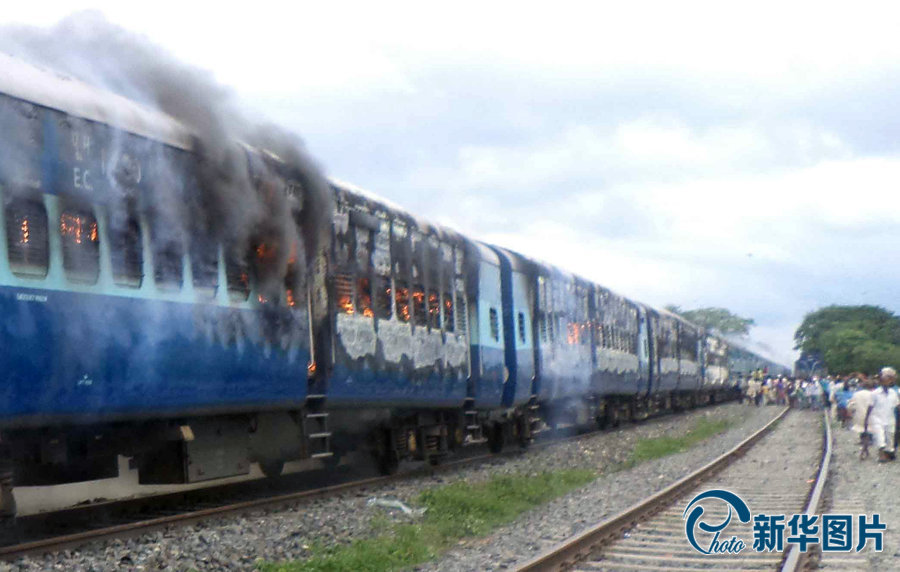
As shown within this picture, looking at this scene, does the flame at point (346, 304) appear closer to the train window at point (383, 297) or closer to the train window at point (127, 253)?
the train window at point (383, 297)

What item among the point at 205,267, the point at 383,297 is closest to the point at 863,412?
the point at 383,297

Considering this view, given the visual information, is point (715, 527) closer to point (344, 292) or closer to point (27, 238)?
point (344, 292)


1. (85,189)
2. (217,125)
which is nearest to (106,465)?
(85,189)

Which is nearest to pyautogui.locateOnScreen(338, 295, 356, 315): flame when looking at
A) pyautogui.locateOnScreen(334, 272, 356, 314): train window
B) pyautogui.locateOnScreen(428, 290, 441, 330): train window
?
pyautogui.locateOnScreen(334, 272, 356, 314): train window

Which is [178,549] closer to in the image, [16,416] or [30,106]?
[16,416]

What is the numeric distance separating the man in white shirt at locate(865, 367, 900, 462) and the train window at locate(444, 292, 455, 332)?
21.2ft

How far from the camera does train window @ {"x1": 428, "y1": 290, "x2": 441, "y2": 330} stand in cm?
1400

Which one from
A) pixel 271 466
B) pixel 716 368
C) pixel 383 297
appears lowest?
pixel 271 466

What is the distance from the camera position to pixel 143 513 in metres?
9.69

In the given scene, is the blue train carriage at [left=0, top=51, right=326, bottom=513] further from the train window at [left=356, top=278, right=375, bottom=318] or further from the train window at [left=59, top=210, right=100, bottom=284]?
the train window at [left=356, top=278, right=375, bottom=318]

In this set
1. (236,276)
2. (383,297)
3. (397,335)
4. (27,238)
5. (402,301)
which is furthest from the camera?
(402,301)

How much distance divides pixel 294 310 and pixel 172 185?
7.34ft

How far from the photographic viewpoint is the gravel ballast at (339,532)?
24.3 feet

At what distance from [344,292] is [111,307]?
399 centimetres
